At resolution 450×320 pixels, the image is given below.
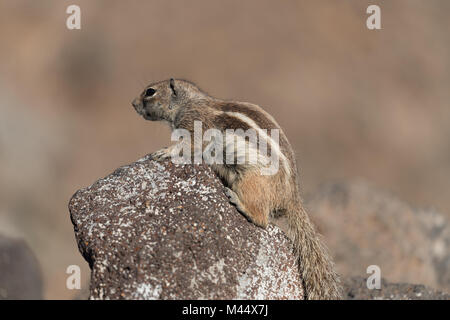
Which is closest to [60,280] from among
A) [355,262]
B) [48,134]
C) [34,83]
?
[48,134]

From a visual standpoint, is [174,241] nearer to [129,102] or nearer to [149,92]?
[149,92]

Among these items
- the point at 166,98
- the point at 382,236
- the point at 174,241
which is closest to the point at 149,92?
the point at 166,98

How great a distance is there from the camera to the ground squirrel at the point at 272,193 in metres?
7.59

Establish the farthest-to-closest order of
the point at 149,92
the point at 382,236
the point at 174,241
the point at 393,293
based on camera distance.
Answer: the point at 382,236 → the point at 393,293 → the point at 149,92 → the point at 174,241

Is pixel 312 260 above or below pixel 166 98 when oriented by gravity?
below

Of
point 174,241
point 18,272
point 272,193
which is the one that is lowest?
point 18,272

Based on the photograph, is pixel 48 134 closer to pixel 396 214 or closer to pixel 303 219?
pixel 396 214

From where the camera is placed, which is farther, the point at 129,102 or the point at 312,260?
the point at 129,102

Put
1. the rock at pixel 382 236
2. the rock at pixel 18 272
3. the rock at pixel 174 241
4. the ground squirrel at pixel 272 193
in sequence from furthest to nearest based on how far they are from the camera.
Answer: the rock at pixel 382 236
the rock at pixel 18 272
the ground squirrel at pixel 272 193
the rock at pixel 174 241

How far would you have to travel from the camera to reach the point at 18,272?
13.5 m

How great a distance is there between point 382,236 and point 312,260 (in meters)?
8.53

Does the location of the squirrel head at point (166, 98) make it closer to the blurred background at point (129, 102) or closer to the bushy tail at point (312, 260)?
the bushy tail at point (312, 260)

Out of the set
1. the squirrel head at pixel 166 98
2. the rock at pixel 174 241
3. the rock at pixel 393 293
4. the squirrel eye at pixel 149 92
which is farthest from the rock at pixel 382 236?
the rock at pixel 174 241

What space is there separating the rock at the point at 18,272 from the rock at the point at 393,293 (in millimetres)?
7052
